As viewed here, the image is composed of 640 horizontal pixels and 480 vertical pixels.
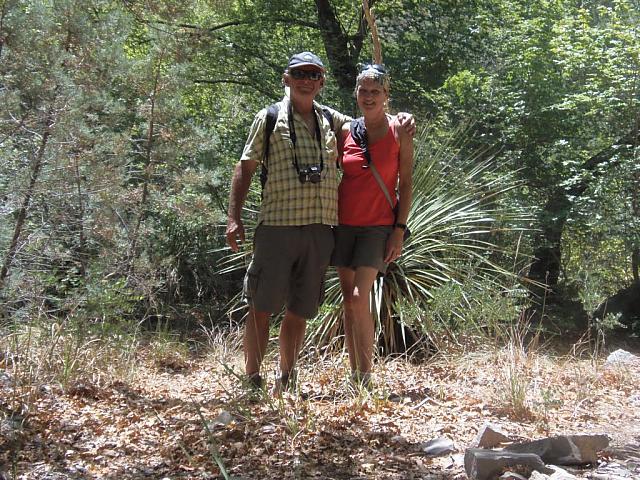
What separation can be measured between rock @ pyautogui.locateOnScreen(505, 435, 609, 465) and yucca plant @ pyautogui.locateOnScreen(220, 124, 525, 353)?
6.88 ft

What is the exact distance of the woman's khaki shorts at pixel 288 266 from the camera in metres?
3.86

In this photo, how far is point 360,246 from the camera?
4.00 meters

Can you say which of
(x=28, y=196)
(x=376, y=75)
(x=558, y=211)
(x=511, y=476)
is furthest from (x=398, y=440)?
(x=558, y=211)

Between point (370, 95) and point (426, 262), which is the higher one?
point (370, 95)

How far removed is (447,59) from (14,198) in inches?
256

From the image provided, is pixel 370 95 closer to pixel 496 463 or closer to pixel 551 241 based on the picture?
pixel 496 463

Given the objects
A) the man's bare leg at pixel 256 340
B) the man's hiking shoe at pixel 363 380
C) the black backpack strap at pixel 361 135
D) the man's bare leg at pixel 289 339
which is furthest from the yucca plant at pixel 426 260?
the black backpack strap at pixel 361 135

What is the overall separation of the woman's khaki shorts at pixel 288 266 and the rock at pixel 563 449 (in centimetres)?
133

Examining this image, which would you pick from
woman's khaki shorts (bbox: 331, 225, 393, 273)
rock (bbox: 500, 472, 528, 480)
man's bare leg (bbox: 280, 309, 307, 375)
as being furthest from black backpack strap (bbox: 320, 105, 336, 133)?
rock (bbox: 500, 472, 528, 480)

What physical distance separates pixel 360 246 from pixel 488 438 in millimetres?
1236

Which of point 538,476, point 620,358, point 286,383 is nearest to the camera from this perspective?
point 538,476

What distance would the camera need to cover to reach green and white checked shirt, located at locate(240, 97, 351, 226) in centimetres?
382

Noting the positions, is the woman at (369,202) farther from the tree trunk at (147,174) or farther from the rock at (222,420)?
the tree trunk at (147,174)

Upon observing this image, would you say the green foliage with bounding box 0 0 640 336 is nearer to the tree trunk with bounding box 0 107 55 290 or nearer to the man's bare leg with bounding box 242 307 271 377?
the tree trunk with bounding box 0 107 55 290
